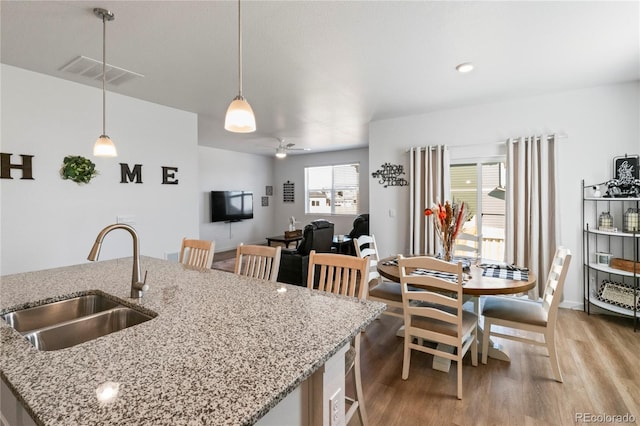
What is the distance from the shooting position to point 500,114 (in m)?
4.07

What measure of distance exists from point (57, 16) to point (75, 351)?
7.93 ft

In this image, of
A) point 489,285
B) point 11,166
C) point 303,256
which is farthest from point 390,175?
point 11,166

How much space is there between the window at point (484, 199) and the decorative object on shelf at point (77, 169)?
15.0 ft

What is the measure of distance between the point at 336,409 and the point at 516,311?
6.34 feet

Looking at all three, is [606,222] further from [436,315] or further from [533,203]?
[436,315]

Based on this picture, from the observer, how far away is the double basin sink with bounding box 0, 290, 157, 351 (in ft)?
4.25

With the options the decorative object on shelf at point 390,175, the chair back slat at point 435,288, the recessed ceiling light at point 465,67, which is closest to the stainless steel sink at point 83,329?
the chair back slat at point 435,288

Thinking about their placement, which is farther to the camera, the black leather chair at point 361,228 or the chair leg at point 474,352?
the black leather chair at point 361,228

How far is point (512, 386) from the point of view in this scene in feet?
7.16

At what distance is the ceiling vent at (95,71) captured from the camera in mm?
2852

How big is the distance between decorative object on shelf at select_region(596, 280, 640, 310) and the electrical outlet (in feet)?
12.0

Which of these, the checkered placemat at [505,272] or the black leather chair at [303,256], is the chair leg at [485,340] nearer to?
the checkered placemat at [505,272]

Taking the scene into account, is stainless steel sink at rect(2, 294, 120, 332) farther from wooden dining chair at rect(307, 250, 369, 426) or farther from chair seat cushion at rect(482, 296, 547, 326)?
chair seat cushion at rect(482, 296, 547, 326)

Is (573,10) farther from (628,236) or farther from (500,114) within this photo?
(628,236)
